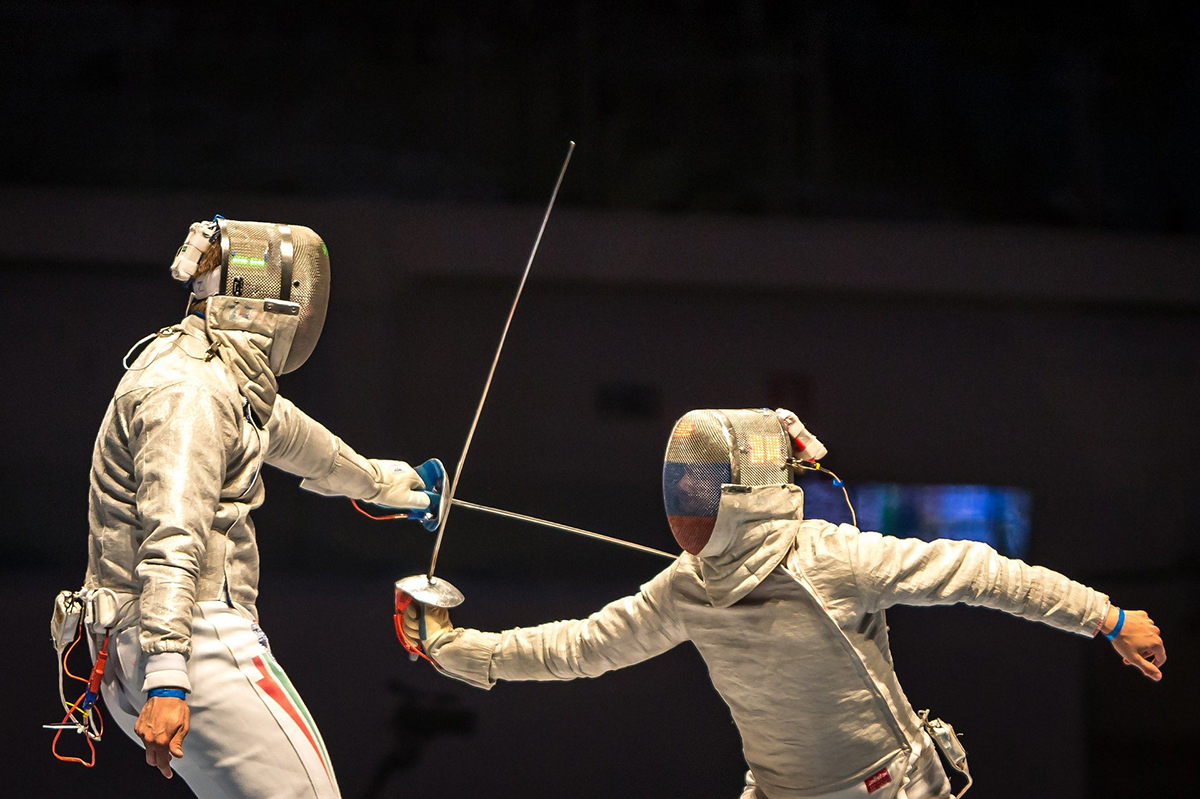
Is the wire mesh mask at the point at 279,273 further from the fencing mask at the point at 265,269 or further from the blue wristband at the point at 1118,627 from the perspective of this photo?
the blue wristband at the point at 1118,627

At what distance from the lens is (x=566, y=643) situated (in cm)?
238

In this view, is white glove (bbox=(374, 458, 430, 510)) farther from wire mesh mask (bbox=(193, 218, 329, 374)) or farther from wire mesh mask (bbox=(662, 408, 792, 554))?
wire mesh mask (bbox=(662, 408, 792, 554))

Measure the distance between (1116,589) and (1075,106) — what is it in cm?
152

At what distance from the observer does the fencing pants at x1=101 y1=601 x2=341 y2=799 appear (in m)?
1.97

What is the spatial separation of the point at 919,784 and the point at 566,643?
69 centimetres

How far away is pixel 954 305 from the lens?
3867mm

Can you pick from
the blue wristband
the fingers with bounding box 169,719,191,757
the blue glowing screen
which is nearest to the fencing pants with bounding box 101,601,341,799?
the fingers with bounding box 169,719,191,757

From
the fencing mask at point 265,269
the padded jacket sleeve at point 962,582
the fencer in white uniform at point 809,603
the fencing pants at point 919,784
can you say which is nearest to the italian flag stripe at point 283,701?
the fencing mask at point 265,269

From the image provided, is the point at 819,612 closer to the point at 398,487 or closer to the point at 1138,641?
the point at 1138,641

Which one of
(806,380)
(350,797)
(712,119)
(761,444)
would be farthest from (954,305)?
(350,797)

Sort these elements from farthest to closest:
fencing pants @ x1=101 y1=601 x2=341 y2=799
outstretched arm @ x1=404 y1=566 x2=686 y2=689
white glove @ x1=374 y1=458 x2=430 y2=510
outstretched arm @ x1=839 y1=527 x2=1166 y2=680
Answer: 1. white glove @ x1=374 y1=458 x2=430 y2=510
2. outstretched arm @ x1=404 y1=566 x2=686 y2=689
3. outstretched arm @ x1=839 y1=527 x2=1166 y2=680
4. fencing pants @ x1=101 y1=601 x2=341 y2=799

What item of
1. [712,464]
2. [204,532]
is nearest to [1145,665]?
[712,464]

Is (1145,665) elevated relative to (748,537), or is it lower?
lower

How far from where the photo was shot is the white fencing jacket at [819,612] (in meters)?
2.15
